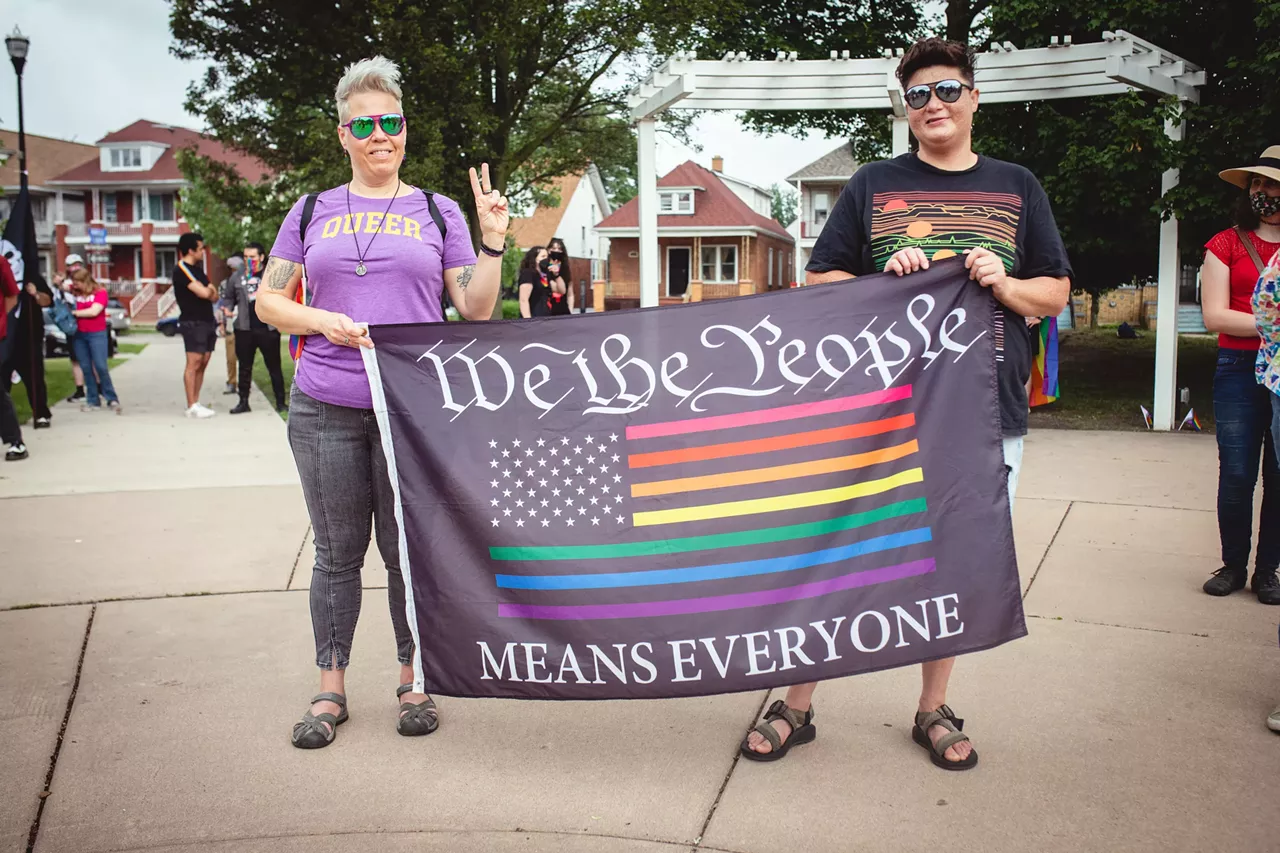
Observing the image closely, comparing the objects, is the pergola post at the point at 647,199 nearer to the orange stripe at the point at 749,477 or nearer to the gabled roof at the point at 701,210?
the orange stripe at the point at 749,477

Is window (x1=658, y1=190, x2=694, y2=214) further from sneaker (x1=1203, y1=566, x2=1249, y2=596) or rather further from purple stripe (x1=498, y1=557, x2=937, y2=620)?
purple stripe (x1=498, y1=557, x2=937, y2=620)

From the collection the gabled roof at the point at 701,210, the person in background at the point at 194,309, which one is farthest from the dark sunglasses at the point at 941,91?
the gabled roof at the point at 701,210

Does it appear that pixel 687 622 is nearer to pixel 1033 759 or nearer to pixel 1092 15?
pixel 1033 759

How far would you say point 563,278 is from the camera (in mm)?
12219

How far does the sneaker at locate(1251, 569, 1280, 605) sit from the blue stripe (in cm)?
258

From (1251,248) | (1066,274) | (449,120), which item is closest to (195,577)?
(1066,274)

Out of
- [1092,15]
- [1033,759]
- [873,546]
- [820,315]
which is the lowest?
[1033,759]

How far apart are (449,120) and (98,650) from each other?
55.6 feet

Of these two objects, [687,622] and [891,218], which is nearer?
[687,622]

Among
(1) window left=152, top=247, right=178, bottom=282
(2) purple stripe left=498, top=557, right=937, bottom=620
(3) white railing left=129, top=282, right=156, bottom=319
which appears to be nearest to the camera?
(2) purple stripe left=498, top=557, right=937, bottom=620

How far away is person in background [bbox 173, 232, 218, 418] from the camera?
1150 centimetres

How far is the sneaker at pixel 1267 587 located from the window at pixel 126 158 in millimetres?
63378

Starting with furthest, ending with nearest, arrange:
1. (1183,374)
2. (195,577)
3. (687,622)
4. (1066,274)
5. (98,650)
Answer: (1183,374), (195,577), (98,650), (1066,274), (687,622)

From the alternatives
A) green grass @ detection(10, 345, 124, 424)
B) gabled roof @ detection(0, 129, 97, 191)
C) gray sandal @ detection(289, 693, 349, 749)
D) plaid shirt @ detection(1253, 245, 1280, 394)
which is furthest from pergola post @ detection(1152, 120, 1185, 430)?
gabled roof @ detection(0, 129, 97, 191)
